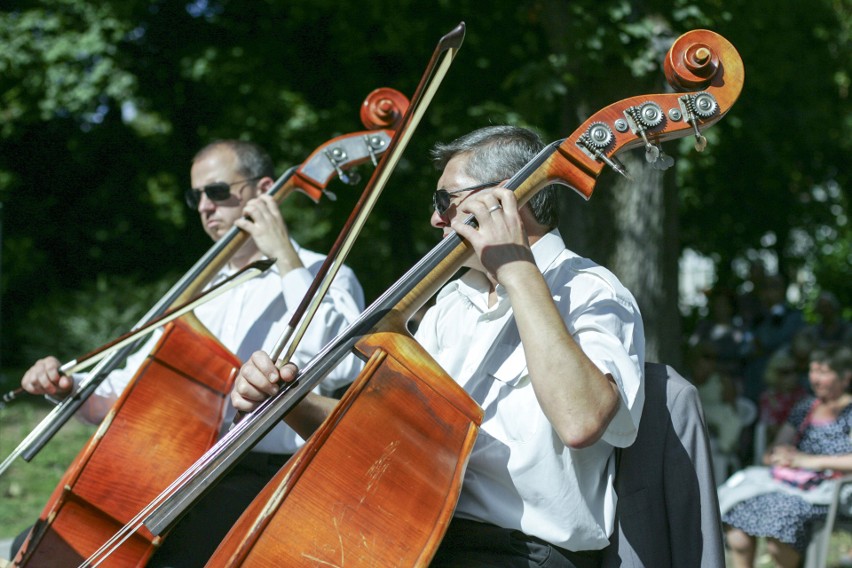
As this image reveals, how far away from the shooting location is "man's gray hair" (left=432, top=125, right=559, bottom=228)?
7.16ft

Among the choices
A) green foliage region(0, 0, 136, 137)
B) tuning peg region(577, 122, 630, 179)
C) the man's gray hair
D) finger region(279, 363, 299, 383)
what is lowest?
finger region(279, 363, 299, 383)

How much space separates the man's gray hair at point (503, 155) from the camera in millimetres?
2184

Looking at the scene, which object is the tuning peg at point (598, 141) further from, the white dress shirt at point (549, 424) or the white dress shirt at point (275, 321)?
the white dress shirt at point (275, 321)

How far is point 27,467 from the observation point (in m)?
7.28

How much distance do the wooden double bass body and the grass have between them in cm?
313

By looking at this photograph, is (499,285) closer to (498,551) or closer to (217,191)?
(498,551)

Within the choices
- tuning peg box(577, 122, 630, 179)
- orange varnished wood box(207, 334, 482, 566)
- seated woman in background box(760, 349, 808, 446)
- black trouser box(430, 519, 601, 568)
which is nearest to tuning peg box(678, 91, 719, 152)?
tuning peg box(577, 122, 630, 179)

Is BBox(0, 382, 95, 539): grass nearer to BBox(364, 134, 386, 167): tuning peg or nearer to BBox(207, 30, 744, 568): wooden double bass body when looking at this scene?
BBox(364, 134, 386, 167): tuning peg

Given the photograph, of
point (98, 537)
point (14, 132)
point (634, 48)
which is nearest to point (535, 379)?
point (98, 537)

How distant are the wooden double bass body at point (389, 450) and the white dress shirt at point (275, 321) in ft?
2.89

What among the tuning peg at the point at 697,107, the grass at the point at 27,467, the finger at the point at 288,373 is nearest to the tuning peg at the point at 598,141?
→ the tuning peg at the point at 697,107

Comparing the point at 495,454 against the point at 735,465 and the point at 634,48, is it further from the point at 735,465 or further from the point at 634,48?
the point at 735,465

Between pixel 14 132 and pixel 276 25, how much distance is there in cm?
392

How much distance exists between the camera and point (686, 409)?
84.0 inches
